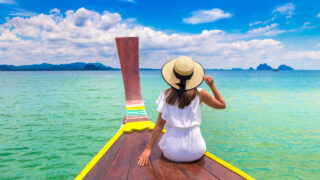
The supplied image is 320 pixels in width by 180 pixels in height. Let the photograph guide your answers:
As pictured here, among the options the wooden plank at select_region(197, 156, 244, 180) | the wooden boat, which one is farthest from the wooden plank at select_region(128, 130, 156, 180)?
the wooden plank at select_region(197, 156, 244, 180)

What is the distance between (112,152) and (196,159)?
3.77ft

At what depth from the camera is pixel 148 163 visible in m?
2.45

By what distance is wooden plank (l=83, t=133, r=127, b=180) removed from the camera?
2259 millimetres

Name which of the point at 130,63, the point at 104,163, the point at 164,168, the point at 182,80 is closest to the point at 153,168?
the point at 164,168

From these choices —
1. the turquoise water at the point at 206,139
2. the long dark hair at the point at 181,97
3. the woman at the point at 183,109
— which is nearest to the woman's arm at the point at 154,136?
the woman at the point at 183,109

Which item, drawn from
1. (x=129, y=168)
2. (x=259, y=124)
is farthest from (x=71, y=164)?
(x=259, y=124)

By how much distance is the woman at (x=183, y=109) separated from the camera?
6.95 feet

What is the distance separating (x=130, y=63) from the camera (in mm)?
5984

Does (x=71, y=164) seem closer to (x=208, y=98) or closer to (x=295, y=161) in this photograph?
(x=208, y=98)

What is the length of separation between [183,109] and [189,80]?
34 cm

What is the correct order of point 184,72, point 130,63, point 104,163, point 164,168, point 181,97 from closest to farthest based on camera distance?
1. point 184,72
2. point 181,97
3. point 164,168
4. point 104,163
5. point 130,63

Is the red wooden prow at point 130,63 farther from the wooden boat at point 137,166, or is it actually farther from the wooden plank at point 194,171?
the wooden plank at point 194,171

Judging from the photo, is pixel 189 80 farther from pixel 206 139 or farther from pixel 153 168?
pixel 206 139

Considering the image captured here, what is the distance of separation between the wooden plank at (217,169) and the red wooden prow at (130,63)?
3622mm
